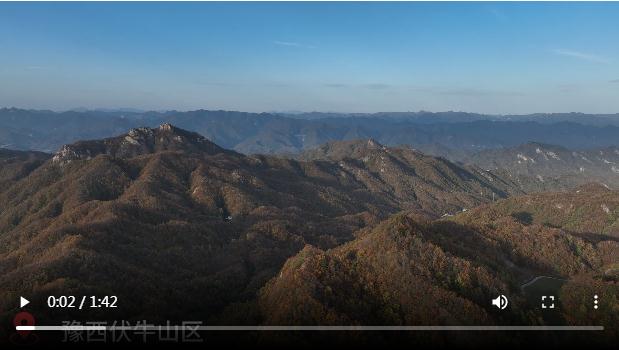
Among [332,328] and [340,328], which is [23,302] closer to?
[332,328]

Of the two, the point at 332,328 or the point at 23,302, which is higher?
the point at 332,328

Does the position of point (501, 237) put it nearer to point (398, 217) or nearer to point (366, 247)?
point (398, 217)

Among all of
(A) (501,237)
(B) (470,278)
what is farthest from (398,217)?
(A) (501,237)

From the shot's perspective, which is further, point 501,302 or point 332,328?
point 501,302

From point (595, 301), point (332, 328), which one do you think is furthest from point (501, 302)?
point (332, 328)

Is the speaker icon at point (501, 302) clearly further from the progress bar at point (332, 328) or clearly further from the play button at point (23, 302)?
the play button at point (23, 302)

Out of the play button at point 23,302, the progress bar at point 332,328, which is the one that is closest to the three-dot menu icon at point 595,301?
the progress bar at point 332,328

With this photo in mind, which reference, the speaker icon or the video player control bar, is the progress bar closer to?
the video player control bar

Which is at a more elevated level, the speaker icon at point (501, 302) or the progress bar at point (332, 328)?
the speaker icon at point (501, 302)
